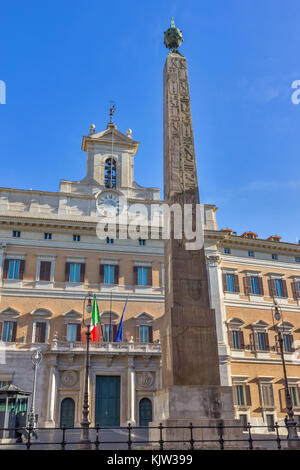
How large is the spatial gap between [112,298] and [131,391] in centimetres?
578

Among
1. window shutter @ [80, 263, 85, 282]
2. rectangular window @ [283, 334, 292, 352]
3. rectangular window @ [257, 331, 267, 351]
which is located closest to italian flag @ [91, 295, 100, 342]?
window shutter @ [80, 263, 85, 282]

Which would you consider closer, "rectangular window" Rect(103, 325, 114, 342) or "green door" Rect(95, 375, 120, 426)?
"green door" Rect(95, 375, 120, 426)

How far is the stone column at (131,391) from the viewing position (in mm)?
25297

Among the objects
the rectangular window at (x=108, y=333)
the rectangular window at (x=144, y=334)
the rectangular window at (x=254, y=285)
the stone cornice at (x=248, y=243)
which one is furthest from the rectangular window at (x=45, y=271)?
the rectangular window at (x=254, y=285)

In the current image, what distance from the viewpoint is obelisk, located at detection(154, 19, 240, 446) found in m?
11.0

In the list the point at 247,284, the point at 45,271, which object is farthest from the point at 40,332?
the point at 247,284

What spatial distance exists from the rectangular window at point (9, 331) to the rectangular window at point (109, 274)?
617 cm

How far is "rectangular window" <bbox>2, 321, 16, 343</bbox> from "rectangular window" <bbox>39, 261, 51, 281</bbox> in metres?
3.23

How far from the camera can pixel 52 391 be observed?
25031 mm

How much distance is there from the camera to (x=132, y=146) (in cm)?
3344

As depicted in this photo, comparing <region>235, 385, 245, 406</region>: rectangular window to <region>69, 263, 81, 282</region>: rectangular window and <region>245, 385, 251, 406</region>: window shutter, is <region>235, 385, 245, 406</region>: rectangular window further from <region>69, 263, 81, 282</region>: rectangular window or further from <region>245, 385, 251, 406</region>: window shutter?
<region>69, 263, 81, 282</region>: rectangular window

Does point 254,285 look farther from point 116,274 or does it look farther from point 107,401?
point 107,401

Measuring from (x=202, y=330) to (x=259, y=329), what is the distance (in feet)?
67.6
